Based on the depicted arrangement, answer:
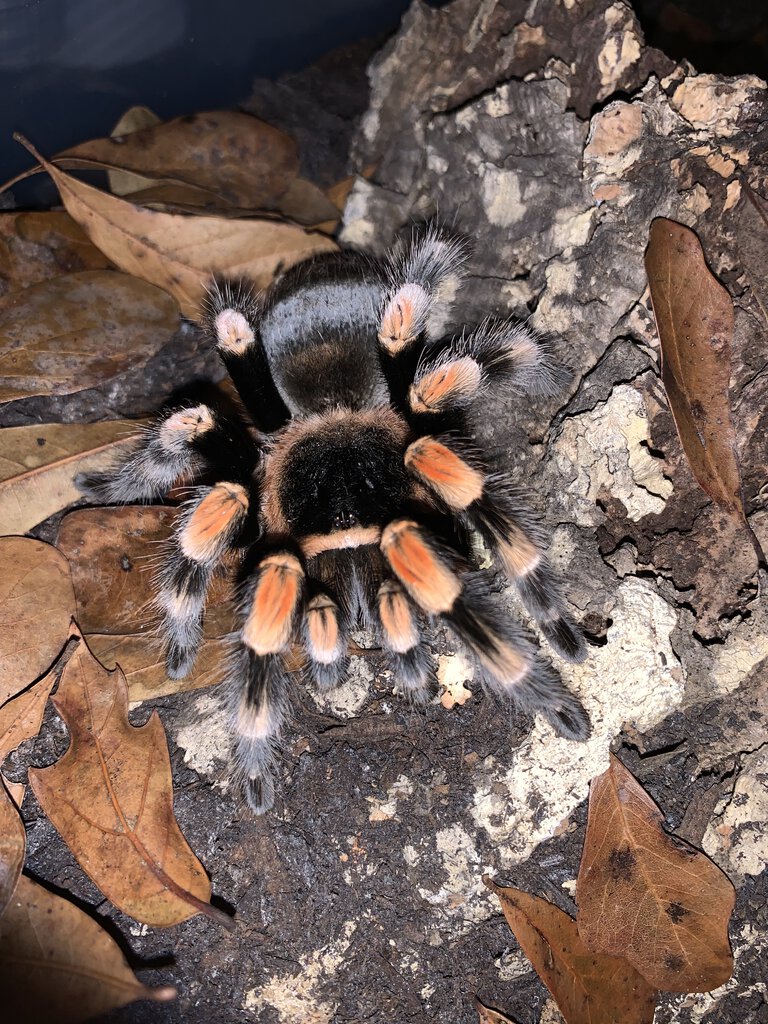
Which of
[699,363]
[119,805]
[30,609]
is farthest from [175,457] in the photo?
[699,363]

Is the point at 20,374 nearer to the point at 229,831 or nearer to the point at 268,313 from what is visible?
the point at 268,313

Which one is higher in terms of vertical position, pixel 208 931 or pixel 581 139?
pixel 581 139

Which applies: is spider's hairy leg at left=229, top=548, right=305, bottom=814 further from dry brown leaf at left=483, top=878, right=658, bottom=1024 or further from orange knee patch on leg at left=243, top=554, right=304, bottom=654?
dry brown leaf at left=483, top=878, right=658, bottom=1024

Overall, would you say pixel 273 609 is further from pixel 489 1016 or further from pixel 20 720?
pixel 489 1016

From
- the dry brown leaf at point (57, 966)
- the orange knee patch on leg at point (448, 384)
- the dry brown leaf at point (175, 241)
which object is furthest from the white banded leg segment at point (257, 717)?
the dry brown leaf at point (175, 241)

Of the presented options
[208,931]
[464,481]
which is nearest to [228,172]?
[464,481]

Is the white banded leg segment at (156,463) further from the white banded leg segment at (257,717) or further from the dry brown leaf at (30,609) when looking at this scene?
the white banded leg segment at (257,717)

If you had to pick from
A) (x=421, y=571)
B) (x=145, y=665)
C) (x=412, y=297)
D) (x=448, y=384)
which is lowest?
(x=145, y=665)
